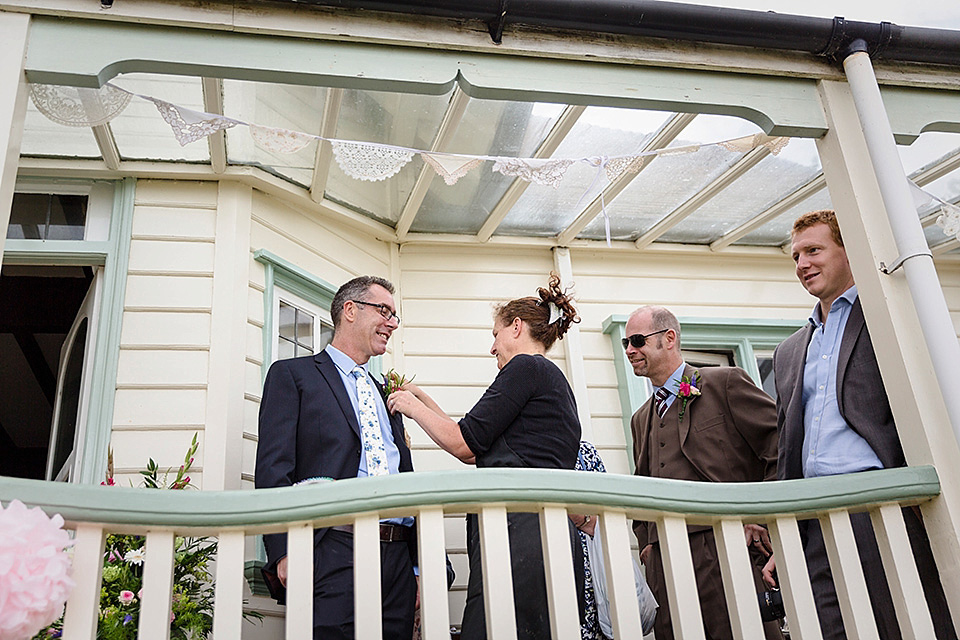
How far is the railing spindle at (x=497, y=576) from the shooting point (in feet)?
6.05

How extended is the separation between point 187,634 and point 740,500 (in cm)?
212

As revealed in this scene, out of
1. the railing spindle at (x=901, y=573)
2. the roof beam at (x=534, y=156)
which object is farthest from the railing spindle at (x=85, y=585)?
the roof beam at (x=534, y=156)

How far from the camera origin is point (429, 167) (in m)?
3.80

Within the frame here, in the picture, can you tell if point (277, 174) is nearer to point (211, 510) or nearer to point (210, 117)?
point (210, 117)

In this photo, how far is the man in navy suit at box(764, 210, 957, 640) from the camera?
93.3 inches

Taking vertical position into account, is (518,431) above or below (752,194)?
below

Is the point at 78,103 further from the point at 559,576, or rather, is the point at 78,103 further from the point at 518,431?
the point at 559,576

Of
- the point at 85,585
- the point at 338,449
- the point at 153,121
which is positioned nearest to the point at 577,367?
the point at 338,449

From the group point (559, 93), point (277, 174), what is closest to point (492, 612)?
point (559, 93)

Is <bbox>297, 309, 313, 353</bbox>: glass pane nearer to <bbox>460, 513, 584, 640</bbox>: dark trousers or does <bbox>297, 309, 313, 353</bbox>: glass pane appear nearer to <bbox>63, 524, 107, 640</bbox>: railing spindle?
<bbox>460, 513, 584, 640</bbox>: dark trousers

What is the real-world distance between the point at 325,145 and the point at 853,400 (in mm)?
2350

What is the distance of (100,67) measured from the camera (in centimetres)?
222

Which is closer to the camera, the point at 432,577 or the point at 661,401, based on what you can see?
the point at 432,577

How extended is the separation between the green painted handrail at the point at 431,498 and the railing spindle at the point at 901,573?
0.19 feet
